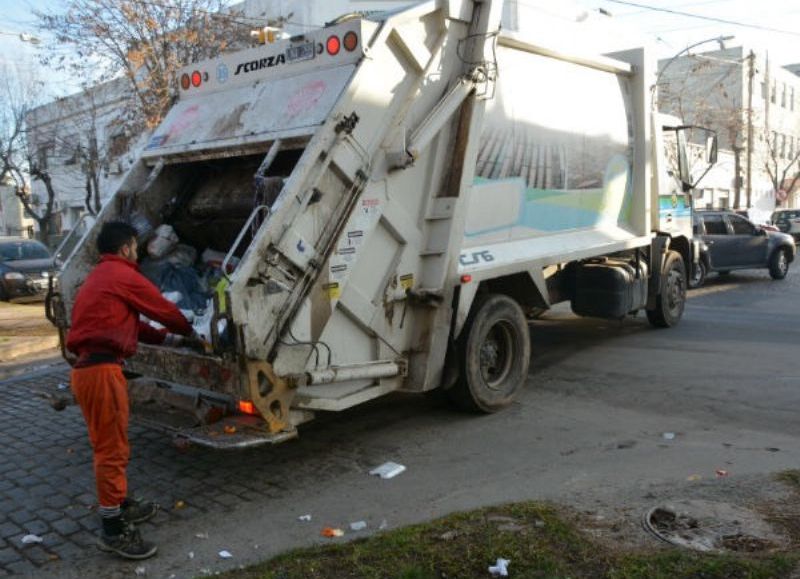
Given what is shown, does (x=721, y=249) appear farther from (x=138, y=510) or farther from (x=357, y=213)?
(x=138, y=510)

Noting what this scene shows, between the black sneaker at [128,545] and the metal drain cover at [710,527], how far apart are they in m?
2.55

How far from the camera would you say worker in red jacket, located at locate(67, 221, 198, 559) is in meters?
3.59

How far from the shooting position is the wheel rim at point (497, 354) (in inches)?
235

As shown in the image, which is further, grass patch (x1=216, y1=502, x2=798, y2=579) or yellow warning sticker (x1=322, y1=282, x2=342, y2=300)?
yellow warning sticker (x1=322, y1=282, x2=342, y2=300)

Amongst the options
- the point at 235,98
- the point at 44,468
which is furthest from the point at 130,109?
the point at 44,468

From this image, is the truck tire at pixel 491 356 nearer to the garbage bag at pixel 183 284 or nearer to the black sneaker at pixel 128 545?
the garbage bag at pixel 183 284

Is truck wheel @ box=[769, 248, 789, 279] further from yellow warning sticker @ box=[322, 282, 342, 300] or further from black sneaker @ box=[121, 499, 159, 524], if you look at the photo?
black sneaker @ box=[121, 499, 159, 524]

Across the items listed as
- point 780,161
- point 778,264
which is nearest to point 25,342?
point 778,264

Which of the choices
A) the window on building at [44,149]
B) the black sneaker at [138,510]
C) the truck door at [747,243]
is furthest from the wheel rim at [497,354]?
the window on building at [44,149]

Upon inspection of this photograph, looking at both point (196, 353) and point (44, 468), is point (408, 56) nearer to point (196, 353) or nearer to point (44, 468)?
point (196, 353)

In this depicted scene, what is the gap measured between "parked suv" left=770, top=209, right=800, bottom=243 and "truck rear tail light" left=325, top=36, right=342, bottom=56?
26.5m

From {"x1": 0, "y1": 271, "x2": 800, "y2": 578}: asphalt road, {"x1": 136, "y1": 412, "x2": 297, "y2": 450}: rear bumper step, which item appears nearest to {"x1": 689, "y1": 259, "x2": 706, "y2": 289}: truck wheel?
{"x1": 0, "y1": 271, "x2": 800, "y2": 578}: asphalt road

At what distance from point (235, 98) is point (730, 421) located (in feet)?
15.1

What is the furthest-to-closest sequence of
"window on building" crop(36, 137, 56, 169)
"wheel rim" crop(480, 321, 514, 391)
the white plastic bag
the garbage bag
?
"window on building" crop(36, 137, 56, 169) < "wheel rim" crop(480, 321, 514, 391) < the white plastic bag < the garbage bag
